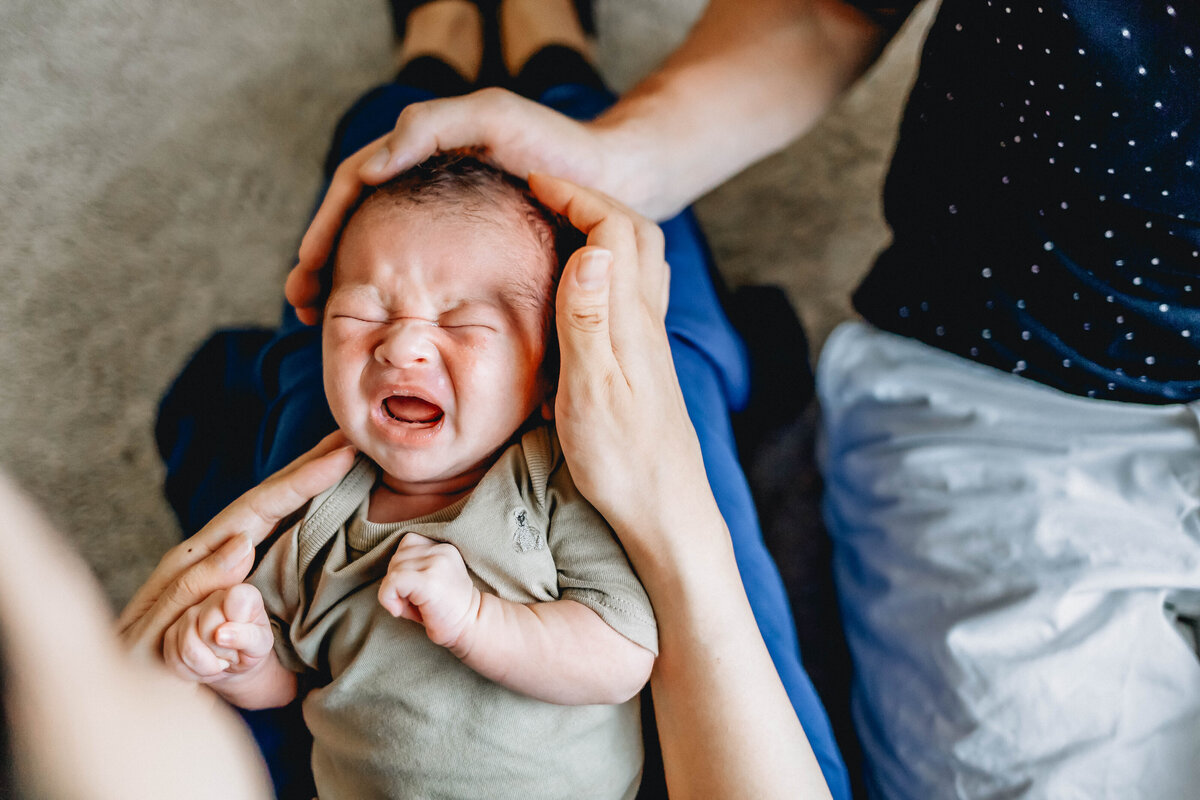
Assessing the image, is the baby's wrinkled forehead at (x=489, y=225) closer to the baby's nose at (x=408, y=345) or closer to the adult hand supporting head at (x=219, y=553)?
the baby's nose at (x=408, y=345)

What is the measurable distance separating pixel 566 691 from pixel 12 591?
418 millimetres

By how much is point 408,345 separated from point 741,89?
0.69m

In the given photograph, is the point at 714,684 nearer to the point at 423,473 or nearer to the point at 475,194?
the point at 423,473

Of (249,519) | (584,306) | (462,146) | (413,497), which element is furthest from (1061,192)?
(249,519)

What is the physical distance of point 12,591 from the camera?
37 centimetres

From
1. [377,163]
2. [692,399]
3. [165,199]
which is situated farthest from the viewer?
[165,199]

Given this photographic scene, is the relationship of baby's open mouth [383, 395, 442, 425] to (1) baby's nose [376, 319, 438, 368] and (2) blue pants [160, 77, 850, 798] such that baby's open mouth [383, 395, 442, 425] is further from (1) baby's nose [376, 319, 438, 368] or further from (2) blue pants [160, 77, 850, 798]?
(2) blue pants [160, 77, 850, 798]

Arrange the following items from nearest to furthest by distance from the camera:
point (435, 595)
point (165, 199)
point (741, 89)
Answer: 1. point (435, 595)
2. point (741, 89)
3. point (165, 199)

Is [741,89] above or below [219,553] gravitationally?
above

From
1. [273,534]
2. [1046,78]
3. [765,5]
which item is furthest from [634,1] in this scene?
[273,534]

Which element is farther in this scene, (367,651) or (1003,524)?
(1003,524)

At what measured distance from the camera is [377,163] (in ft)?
2.65

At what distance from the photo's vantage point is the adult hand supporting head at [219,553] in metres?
0.67

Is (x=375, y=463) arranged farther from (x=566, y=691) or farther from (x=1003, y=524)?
(x=1003, y=524)
